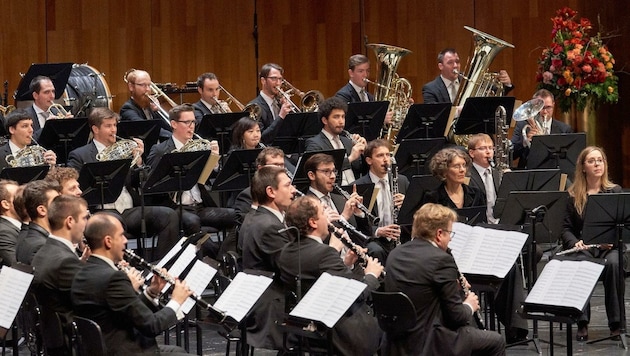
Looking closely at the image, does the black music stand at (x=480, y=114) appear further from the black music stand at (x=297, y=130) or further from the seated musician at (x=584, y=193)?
the seated musician at (x=584, y=193)

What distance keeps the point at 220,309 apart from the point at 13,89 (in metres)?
6.65

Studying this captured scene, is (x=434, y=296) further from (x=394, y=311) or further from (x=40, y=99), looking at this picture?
(x=40, y=99)

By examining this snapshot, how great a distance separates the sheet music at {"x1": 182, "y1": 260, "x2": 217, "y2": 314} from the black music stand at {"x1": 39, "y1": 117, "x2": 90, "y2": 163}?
2920mm

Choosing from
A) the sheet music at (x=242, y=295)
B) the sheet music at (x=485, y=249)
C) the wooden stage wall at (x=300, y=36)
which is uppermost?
the wooden stage wall at (x=300, y=36)

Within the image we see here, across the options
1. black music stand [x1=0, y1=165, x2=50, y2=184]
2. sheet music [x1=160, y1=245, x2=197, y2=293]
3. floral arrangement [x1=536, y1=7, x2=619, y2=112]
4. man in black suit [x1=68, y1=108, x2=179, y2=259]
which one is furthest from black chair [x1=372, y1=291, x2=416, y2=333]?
floral arrangement [x1=536, y1=7, x2=619, y2=112]

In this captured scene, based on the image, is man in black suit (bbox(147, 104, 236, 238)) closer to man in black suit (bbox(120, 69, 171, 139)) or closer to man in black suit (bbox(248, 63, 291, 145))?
man in black suit (bbox(120, 69, 171, 139))

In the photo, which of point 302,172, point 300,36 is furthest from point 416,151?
point 300,36

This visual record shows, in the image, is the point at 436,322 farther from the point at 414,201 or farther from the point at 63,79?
the point at 63,79

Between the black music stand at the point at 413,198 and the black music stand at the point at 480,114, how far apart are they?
203cm

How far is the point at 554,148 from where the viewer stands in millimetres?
9023

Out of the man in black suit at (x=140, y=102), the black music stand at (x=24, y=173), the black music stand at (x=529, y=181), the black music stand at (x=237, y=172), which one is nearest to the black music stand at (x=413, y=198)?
the black music stand at (x=529, y=181)

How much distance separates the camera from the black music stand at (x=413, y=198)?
7.71 meters

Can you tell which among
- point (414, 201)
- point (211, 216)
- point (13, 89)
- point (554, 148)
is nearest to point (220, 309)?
point (414, 201)

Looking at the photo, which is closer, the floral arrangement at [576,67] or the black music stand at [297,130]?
the black music stand at [297,130]
